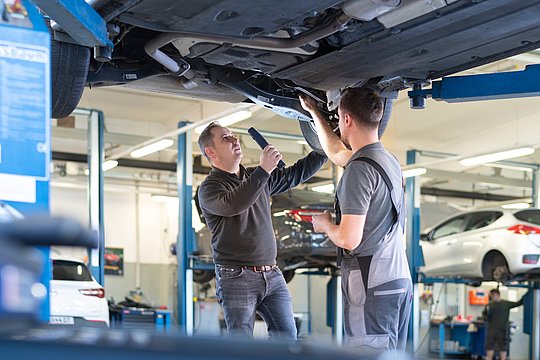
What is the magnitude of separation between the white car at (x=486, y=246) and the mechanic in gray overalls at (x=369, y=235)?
818 cm

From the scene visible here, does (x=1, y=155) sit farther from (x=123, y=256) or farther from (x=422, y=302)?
(x=123, y=256)

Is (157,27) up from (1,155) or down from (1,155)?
up

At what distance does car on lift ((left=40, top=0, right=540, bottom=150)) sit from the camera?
2.87 meters

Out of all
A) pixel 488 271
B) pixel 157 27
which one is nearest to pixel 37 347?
pixel 157 27

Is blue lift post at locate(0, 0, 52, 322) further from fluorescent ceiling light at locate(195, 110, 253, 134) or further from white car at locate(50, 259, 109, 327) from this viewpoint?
fluorescent ceiling light at locate(195, 110, 253, 134)

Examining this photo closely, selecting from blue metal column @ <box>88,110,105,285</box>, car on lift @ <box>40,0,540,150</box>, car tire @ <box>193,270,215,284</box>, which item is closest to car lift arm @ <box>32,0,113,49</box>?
car on lift @ <box>40,0,540,150</box>

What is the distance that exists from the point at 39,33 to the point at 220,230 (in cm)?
235

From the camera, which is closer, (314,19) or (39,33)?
(39,33)

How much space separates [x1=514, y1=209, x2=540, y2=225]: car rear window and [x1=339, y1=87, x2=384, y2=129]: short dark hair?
8.39 meters

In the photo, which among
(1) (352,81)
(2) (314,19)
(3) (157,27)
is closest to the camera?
(3) (157,27)

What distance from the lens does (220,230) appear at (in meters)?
4.07

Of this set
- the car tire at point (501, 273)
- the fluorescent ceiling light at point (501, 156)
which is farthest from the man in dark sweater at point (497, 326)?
the car tire at point (501, 273)

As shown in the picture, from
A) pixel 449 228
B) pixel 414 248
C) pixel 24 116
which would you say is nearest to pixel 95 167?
pixel 414 248

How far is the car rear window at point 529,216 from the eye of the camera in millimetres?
11125
